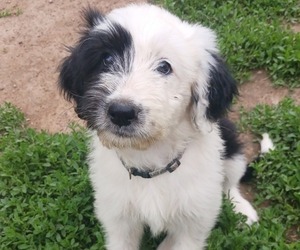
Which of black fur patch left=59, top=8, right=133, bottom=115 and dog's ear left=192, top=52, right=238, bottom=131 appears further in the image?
dog's ear left=192, top=52, right=238, bottom=131

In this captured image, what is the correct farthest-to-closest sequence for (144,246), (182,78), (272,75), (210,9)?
(210,9)
(272,75)
(144,246)
(182,78)

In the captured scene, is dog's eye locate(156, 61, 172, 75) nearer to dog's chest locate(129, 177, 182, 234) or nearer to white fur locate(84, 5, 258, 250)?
white fur locate(84, 5, 258, 250)

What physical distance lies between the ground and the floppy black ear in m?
1.37

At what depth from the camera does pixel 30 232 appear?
351 centimetres

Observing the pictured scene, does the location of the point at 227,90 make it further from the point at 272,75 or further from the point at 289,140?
the point at 272,75

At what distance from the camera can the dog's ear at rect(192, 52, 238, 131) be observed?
263 centimetres

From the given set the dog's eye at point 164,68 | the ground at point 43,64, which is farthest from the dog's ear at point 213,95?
the ground at point 43,64

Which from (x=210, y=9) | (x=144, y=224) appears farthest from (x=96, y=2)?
(x=144, y=224)

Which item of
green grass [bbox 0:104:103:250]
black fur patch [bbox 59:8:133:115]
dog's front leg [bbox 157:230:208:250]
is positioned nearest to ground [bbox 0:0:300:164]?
green grass [bbox 0:104:103:250]

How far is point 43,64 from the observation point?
493 cm

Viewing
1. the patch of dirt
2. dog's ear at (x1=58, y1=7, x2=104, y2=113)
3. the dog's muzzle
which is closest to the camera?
the dog's muzzle

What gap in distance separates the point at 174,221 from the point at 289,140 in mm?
1279

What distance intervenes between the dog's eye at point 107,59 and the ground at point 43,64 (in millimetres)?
1809

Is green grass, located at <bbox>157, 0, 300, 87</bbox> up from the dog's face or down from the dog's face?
down
